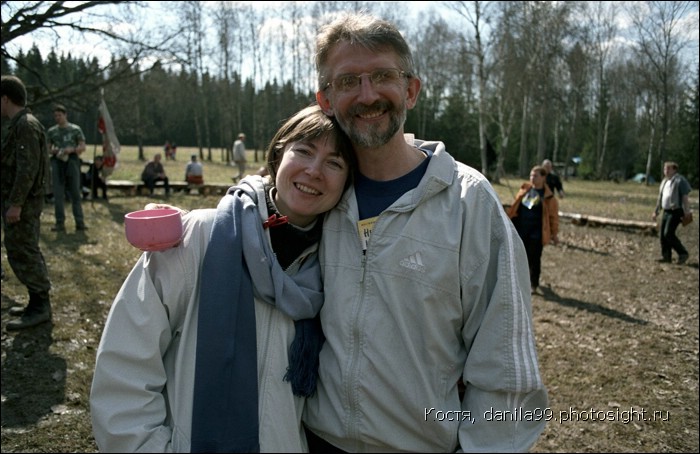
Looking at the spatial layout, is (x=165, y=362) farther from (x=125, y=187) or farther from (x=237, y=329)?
(x=125, y=187)

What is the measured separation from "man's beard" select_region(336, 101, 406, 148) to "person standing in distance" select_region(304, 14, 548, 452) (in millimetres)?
15

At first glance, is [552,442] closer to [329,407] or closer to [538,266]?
[329,407]

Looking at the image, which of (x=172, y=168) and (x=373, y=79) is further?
(x=172, y=168)

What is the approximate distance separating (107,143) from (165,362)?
1468 centimetres

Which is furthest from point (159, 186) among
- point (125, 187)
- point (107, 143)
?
point (107, 143)

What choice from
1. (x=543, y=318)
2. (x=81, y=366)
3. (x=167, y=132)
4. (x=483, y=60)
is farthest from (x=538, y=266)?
(x=167, y=132)

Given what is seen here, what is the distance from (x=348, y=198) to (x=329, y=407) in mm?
725

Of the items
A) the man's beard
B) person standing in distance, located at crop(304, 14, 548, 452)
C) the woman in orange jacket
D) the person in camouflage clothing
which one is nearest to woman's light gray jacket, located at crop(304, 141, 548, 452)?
person standing in distance, located at crop(304, 14, 548, 452)

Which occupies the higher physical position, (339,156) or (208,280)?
(339,156)

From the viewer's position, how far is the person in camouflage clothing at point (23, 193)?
505 centimetres

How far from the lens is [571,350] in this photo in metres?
6.16

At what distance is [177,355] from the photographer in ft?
5.40

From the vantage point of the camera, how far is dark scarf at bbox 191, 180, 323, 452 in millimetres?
1590

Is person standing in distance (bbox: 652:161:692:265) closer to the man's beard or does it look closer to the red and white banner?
the man's beard
